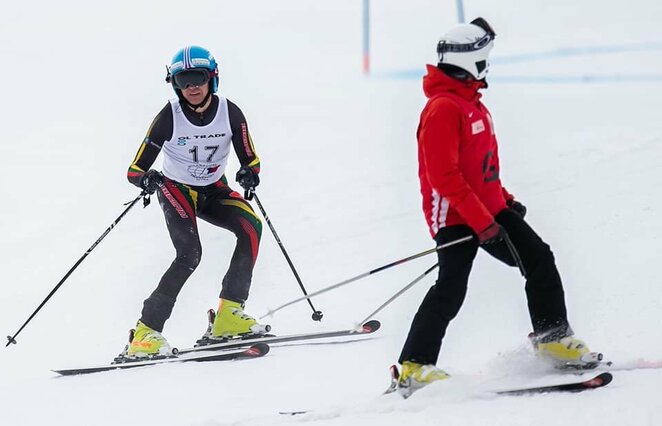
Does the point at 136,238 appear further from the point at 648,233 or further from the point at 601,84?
the point at 601,84

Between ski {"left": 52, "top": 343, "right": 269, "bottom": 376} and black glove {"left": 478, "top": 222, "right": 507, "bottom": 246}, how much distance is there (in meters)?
2.00

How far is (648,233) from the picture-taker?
281 inches

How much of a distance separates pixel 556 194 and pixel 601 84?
Answer: 713cm

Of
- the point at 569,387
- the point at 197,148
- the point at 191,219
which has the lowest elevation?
the point at 569,387

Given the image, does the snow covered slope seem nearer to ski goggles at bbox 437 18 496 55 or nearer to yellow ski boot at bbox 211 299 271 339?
yellow ski boot at bbox 211 299 271 339

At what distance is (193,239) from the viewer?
6129 mm

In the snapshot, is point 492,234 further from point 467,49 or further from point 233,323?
point 233,323

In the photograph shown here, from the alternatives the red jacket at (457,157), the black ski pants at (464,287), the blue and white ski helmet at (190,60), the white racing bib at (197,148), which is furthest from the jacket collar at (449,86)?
the white racing bib at (197,148)

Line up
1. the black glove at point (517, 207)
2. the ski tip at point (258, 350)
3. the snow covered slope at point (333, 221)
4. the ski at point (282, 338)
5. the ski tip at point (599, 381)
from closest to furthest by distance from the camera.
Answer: the ski tip at point (599, 381) < the black glove at point (517, 207) < the snow covered slope at point (333, 221) < the ski tip at point (258, 350) < the ski at point (282, 338)

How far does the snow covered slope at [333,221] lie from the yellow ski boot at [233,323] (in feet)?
0.76

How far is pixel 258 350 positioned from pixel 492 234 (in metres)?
2.08

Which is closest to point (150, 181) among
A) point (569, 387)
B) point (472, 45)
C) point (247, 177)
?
point (247, 177)

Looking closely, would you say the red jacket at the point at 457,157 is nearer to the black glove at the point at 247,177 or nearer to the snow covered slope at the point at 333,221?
the snow covered slope at the point at 333,221

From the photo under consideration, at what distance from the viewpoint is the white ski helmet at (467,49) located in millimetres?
4297
